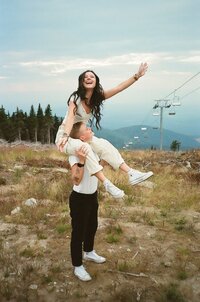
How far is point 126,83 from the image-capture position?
17.7 ft

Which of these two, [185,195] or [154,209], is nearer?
[154,209]

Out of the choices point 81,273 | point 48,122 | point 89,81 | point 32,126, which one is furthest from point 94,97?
point 48,122

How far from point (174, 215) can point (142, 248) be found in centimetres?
218

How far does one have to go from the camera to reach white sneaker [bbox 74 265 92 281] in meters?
5.25

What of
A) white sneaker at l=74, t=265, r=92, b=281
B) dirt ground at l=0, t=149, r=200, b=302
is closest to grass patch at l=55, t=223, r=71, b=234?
dirt ground at l=0, t=149, r=200, b=302

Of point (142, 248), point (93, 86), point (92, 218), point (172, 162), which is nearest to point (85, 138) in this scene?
point (93, 86)

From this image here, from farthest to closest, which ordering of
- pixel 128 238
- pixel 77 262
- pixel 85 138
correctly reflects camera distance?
1. pixel 128 238
2. pixel 77 262
3. pixel 85 138

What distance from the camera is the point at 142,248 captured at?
255 inches

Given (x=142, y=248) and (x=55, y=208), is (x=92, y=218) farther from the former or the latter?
(x=55, y=208)

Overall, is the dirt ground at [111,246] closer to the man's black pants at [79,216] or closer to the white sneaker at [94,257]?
the white sneaker at [94,257]

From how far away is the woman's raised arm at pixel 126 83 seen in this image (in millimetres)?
5387

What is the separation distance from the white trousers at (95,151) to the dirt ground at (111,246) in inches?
64.1

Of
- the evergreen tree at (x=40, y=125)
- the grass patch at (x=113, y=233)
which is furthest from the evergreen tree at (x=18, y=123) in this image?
the grass patch at (x=113, y=233)

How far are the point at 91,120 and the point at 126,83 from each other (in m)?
0.75
